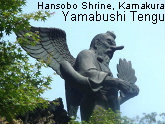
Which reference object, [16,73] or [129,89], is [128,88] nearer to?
[129,89]

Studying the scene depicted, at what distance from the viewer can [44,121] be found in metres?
9.25

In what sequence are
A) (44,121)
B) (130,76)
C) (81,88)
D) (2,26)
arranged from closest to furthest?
(2,26), (44,121), (81,88), (130,76)

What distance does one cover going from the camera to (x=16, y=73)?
744 centimetres

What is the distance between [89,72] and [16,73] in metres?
3.03

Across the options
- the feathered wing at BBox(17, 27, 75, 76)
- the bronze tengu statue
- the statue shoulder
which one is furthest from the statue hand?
the feathered wing at BBox(17, 27, 75, 76)

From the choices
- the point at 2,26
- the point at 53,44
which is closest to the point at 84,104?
the point at 53,44

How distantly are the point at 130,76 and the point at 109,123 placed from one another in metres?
3.90

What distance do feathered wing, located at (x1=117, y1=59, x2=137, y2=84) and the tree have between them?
370 centimetres

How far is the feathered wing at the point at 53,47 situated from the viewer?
11.2 metres

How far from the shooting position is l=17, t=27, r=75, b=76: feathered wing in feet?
36.8

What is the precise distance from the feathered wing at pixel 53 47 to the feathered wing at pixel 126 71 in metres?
1.37

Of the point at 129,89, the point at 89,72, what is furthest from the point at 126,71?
the point at 89,72

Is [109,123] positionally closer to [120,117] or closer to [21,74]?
[120,117]

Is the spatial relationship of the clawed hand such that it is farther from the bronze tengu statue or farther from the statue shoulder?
the statue shoulder
